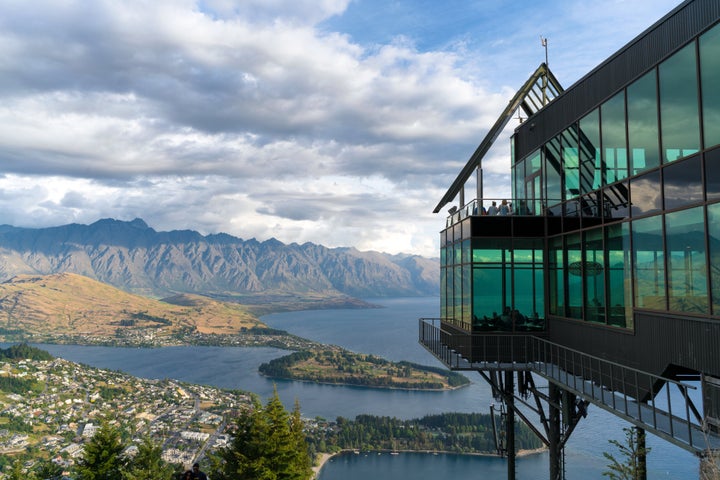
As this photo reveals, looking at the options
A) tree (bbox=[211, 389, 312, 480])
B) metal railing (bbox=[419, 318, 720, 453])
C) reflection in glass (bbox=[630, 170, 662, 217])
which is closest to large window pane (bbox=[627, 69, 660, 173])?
reflection in glass (bbox=[630, 170, 662, 217])

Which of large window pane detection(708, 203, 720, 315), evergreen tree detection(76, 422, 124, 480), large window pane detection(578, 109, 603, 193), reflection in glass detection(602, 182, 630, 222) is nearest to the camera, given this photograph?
large window pane detection(708, 203, 720, 315)

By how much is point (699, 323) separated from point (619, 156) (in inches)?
221

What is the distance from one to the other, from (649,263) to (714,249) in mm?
2479

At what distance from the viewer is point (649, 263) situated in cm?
1350

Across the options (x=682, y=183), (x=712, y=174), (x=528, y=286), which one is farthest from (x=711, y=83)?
(x=528, y=286)

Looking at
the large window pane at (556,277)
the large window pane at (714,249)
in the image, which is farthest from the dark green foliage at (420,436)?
the large window pane at (714,249)

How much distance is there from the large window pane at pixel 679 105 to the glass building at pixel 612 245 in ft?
0.13

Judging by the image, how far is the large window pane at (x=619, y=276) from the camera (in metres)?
14.6

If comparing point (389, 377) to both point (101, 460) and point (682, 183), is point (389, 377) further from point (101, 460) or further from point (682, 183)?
point (682, 183)

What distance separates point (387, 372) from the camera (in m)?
193

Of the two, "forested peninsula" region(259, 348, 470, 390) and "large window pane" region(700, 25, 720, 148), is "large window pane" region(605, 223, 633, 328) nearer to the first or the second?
"large window pane" region(700, 25, 720, 148)

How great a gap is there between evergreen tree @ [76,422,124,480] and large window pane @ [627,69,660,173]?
3029 centimetres

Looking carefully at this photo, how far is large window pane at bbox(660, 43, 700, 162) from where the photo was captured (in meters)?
11.9

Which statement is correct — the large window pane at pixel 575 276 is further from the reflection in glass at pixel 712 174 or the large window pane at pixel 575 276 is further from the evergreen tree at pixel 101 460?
the evergreen tree at pixel 101 460
